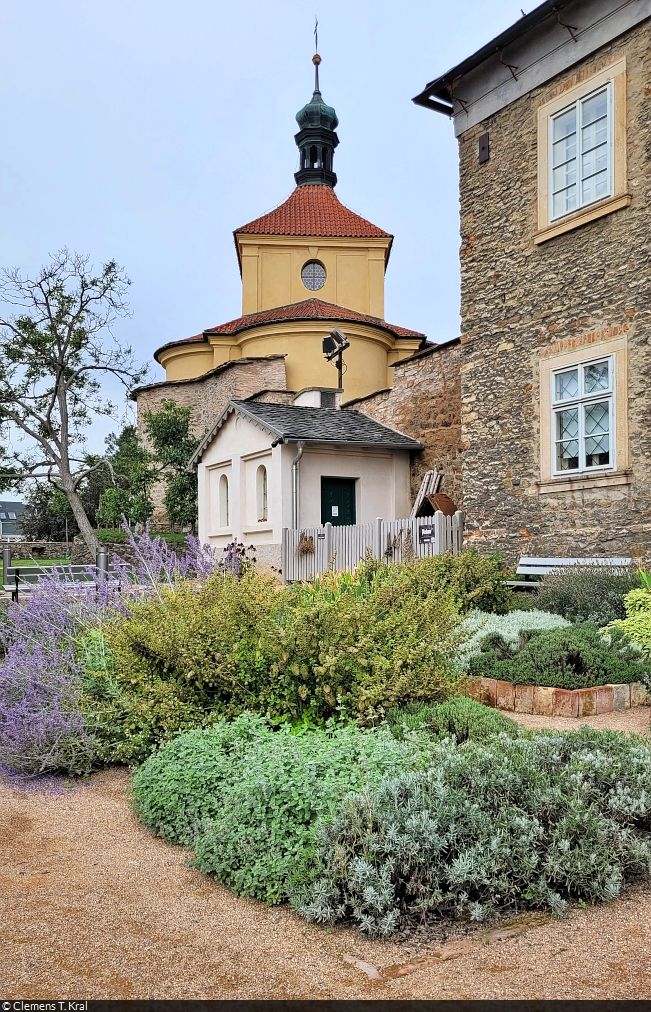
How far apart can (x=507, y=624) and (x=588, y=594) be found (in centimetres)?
134

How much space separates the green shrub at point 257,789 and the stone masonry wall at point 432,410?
12.9 metres

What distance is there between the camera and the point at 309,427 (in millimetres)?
17734

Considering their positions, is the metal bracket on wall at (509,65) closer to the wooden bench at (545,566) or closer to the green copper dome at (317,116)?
the wooden bench at (545,566)

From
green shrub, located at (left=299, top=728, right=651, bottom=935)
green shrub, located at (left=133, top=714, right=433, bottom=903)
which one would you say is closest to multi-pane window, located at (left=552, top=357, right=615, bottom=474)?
green shrub, located at (left=133, top=714, right=433, bottom=903)

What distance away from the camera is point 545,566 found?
37.9ft

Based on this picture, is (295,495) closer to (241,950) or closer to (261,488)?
(261,488)

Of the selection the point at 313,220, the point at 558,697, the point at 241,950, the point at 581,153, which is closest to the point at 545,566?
the point at 558,697

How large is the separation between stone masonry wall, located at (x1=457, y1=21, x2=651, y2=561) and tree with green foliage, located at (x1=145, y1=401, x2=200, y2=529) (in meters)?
15.9

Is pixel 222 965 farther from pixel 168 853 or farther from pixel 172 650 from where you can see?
pixel 172 650

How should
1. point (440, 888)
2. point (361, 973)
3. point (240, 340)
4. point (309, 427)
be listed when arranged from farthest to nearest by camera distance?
point (240, 340)
point (309, 427)
point (440, 888)
point (361, 973)

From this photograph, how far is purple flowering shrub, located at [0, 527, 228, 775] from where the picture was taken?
4.84m

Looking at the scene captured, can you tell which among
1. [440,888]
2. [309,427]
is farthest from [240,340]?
[440,888]

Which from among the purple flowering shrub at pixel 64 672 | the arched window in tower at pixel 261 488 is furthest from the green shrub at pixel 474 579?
the arched window in tower at pixel 261 488

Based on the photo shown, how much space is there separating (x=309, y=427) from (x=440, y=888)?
1517 centimetres
